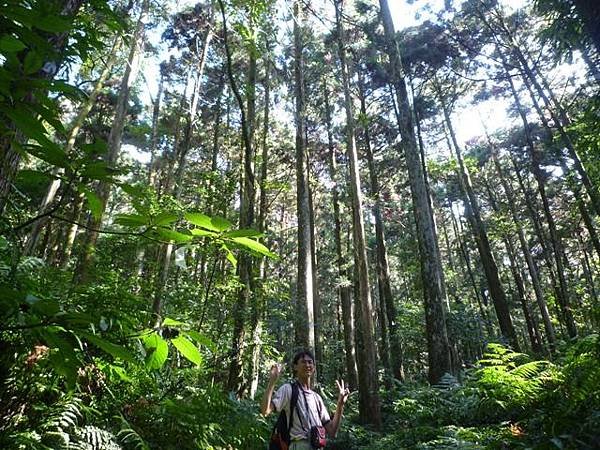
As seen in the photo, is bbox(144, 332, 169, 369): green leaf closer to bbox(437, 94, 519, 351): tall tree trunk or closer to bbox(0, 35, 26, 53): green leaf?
bbox(0, 35, 26, 53): green leaf

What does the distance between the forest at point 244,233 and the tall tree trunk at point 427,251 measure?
47mm

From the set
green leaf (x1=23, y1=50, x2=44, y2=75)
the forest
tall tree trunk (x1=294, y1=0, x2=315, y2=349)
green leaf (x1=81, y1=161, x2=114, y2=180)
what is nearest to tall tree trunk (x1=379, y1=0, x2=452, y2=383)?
the forest

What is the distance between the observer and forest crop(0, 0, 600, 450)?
36.4 inches

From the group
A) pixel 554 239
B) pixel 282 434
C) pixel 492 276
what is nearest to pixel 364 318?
pixel 492 276

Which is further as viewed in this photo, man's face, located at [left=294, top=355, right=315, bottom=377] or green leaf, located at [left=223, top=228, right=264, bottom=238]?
man's face, located at [left=294, top=355, right=315, bottom=377]

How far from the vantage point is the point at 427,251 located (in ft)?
30.8

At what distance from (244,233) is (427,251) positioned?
29.9ft

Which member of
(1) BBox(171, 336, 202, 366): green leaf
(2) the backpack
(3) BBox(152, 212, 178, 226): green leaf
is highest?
(3) BBox(152, 212, 178, 226): green leaf

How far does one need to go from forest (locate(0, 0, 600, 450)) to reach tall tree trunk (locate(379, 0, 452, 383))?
0.15ft

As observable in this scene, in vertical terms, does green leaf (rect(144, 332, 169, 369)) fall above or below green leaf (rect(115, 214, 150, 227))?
below

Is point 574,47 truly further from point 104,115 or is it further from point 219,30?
point 104,115

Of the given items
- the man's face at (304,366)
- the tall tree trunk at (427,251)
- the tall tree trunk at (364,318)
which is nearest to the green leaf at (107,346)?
the man's face at (304,366)

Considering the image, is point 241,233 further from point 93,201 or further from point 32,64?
point 32,64

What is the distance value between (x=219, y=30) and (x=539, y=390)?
14.9m
